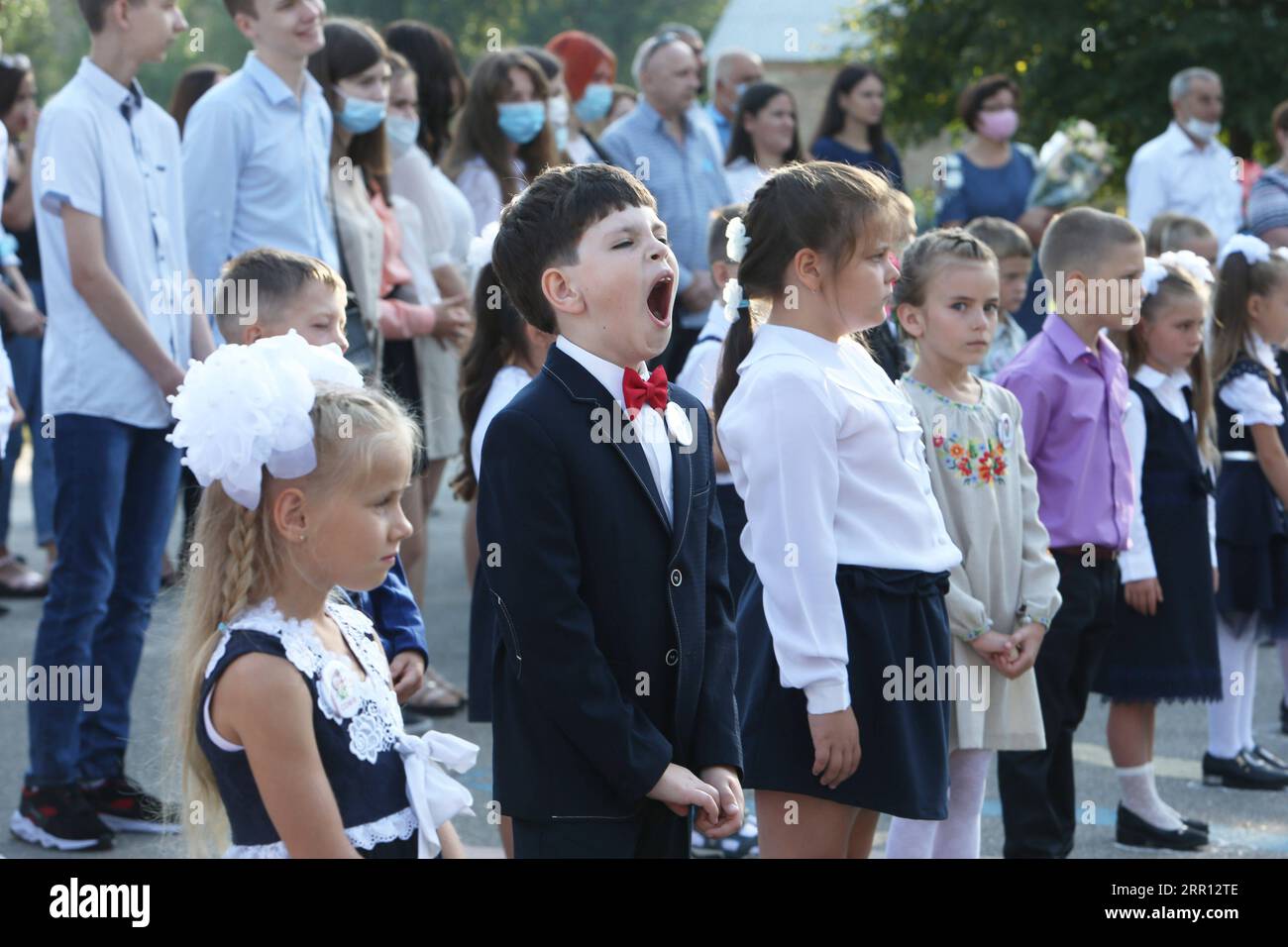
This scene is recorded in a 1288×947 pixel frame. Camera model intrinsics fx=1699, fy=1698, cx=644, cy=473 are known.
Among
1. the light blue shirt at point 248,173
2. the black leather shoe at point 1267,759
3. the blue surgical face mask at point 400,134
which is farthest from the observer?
the blue surgical face mask at point 400,134

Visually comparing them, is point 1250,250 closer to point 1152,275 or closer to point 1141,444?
point 1152,275

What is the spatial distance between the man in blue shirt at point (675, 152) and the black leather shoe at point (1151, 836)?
3027mm

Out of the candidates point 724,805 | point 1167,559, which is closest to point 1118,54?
point 1167,559

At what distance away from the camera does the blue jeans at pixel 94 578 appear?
472 centimetres

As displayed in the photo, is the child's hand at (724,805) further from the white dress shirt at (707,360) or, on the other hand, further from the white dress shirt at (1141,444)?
the white dress shirt at (1141,444)

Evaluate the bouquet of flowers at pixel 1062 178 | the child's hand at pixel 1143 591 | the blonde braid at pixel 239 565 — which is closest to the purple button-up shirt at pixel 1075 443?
the child's hand at pixel 1143 591

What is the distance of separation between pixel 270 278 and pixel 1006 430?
5.89 ft

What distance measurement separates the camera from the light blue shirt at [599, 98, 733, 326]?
7.56m

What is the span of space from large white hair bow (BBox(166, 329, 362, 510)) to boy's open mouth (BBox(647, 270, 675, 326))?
66 cm

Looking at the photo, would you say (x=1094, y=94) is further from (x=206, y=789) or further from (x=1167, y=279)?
(x=206, y=789)

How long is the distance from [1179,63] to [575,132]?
15413 mm

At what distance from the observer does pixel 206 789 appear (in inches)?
106

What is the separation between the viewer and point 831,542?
340 centimetres
